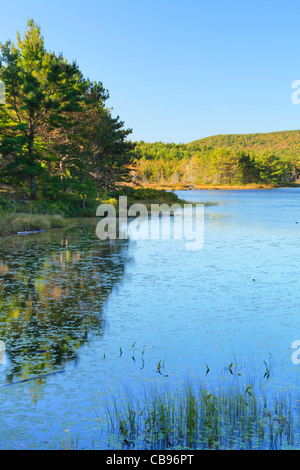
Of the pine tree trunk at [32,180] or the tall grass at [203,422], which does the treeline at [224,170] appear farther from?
the tall grass at [203,422]

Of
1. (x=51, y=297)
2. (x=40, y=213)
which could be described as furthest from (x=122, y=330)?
(x=40, y=213)

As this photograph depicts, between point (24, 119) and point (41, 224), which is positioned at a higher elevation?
point (24, 119)

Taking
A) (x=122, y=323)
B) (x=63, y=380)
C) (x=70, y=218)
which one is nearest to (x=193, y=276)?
(x=122, y=323)

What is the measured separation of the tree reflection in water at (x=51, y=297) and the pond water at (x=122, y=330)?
0.09 feet

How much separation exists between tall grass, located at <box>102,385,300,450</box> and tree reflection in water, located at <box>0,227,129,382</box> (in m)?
1.87

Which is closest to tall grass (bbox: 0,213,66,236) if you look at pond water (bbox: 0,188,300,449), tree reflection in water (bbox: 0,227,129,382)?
tree reflection in water (bbox: 0,227,129,382)

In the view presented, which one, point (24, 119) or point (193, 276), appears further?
point (24, 119)

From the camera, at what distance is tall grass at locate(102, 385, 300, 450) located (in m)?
4.84

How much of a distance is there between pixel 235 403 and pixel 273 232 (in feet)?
77.4

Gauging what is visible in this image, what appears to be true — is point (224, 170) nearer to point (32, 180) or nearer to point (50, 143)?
point (50, 143)

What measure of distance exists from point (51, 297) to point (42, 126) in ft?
96.0

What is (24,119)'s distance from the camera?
36.2 meters

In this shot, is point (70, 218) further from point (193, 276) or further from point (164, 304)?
point (164, 304)

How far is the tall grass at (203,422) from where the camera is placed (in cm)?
484
